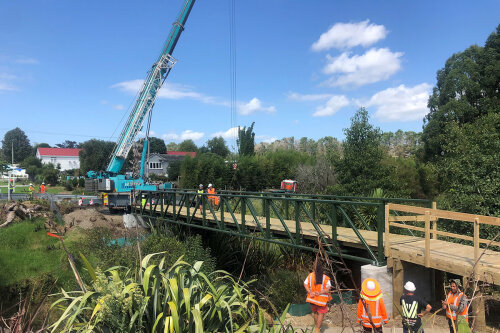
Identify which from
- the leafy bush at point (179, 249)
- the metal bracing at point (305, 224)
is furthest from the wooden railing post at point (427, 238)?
the leafy bush at point (179, 249)

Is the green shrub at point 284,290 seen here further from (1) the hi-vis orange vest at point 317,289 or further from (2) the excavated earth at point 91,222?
(2) the excavated earth at point 91,222

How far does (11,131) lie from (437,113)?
106m

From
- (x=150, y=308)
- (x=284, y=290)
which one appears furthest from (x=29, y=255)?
(x=150, y=308)

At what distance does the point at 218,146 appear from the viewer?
82750mm

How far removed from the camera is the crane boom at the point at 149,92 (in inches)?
→ 867

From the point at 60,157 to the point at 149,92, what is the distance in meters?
74.0

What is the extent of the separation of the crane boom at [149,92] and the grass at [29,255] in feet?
32.8

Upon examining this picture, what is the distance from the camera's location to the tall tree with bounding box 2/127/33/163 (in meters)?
94.5

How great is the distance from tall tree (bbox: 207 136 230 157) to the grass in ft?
227

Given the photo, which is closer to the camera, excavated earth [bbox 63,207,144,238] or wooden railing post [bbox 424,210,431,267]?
wooden railing post [bbox 424,210,431,267]

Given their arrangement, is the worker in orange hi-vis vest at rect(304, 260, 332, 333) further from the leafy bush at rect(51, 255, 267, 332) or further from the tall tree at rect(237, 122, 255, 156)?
the tall tree at rect(237, 122, 255, 156)

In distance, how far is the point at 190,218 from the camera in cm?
1205

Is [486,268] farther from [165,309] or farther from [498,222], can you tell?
[165,309]

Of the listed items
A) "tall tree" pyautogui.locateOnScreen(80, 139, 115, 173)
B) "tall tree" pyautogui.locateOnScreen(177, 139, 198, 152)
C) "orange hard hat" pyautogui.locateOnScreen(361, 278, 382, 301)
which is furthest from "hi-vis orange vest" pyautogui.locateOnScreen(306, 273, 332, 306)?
"tall tree" pyautogui.locateOnScreen(177, 139, 198, 152)
